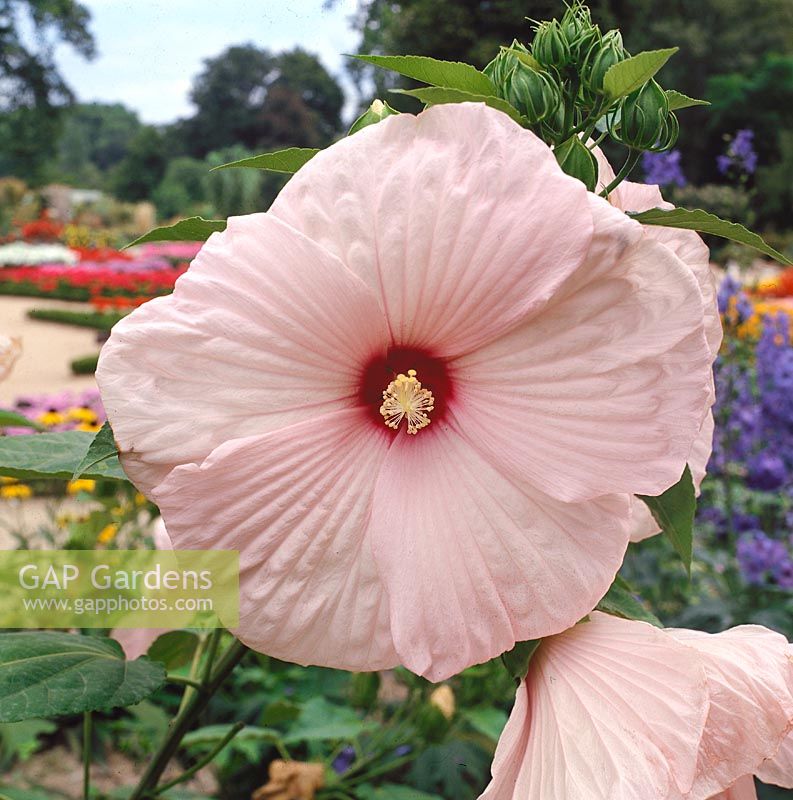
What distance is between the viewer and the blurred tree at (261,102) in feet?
11.5

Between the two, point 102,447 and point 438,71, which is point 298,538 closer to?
point 102,447

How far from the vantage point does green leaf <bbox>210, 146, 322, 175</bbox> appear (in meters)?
0.48

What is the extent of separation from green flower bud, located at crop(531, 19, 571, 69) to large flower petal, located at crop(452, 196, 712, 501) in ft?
0.53

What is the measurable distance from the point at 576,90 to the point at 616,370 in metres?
0.21

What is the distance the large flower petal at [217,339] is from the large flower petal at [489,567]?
89 mm

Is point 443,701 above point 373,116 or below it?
below

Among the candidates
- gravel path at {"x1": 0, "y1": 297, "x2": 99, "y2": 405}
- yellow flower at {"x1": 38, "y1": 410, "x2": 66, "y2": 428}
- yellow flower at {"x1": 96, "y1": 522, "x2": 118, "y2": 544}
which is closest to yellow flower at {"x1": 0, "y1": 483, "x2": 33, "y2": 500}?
yellow flower at {"x1": 38, "y1": 410, "x2": 66, "y2": 428}

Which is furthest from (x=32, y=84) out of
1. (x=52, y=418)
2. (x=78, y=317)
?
(x=52, y=418)

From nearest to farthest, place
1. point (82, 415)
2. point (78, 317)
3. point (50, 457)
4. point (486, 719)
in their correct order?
point (50, 457) < point (486, 719) < point (82, 415) < point (78, 317)

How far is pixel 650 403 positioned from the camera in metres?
0.39

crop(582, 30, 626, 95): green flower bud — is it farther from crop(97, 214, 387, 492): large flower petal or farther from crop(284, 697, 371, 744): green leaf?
crop(284, 697, 371, 744): green leaf

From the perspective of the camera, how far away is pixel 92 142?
21.5 metres

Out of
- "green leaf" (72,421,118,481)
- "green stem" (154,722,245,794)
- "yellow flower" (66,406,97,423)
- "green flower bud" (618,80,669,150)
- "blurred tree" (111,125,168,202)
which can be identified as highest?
"green flower bud" (618,80,669,150)

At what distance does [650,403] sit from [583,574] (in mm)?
87
